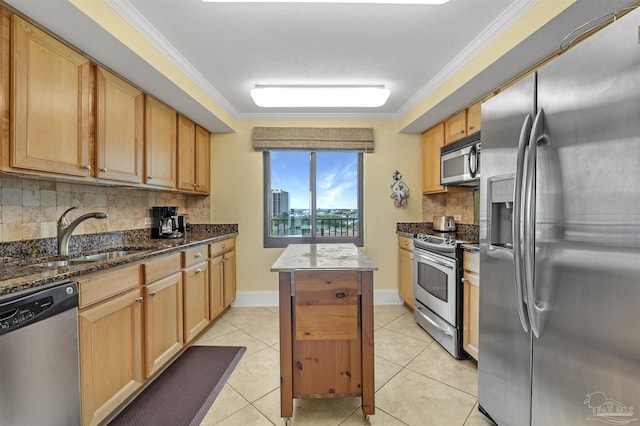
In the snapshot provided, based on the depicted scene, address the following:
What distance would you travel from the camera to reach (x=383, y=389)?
1.87m

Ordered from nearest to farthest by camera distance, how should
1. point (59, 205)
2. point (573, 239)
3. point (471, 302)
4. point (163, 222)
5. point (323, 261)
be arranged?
1. point (573, 239)
2. point (323, 261)
3. point (59, 205)
4. point (471, 302)
5. point (163, 222)

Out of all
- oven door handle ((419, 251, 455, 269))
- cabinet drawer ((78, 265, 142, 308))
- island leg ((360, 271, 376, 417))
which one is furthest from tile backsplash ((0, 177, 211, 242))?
oven door handle ((419, 251, 455, 269))

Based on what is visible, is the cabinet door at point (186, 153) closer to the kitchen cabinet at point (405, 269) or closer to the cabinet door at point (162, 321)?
the cabinet door at point (162, 321)

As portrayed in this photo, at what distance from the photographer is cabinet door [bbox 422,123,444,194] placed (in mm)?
3114

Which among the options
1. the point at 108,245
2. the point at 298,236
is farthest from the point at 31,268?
the point at 298,236

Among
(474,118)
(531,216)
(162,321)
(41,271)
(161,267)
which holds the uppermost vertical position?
(474,118)

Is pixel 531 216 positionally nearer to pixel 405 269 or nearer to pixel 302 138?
pixel 405 269

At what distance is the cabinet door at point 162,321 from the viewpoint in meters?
1.80

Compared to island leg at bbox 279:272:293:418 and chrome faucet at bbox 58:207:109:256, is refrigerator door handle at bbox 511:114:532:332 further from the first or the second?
chrome faucet at bbox 58:207:109:256

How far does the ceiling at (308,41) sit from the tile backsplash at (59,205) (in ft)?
2.97

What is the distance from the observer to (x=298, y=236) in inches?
141

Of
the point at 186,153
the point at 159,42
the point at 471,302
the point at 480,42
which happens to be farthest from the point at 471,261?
the point at 186,153

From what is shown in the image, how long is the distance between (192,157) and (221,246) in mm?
1043

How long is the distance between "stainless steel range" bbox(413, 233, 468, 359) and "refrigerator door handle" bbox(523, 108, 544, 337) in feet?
3.65
